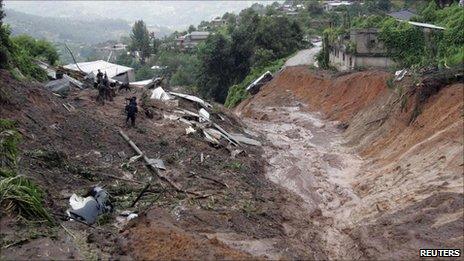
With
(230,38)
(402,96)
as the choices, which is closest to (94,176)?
(402,96)

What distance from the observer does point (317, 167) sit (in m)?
18.8

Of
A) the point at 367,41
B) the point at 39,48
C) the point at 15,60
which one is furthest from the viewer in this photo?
the point at 39,48

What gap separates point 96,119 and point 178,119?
3.90 m

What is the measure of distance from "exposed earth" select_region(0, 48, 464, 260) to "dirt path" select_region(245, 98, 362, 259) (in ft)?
0.21

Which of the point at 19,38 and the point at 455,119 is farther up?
the point at 19,38

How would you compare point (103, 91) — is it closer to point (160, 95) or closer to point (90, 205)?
point (160, 95)

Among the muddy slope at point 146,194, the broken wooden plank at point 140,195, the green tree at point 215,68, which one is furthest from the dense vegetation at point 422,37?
the green tree at point 215,68

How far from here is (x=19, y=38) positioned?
121 feet

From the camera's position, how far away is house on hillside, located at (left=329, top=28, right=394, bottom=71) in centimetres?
2970

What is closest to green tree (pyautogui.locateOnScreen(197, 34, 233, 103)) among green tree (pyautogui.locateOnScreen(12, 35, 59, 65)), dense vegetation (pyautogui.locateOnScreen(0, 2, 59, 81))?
green tree (pyautogui.locateOnScreen(12, 35, 59, 65))

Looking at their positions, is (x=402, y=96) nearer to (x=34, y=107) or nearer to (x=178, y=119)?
(x=178, y=119)

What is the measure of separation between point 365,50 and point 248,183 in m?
18.4

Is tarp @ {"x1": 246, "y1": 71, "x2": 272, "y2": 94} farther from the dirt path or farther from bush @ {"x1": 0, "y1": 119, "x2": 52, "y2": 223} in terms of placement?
bush @ {"x1": 0, "y1": 119, "x2": 52, "y2": 223}

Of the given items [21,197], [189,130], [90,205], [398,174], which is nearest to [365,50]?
[189,130]
